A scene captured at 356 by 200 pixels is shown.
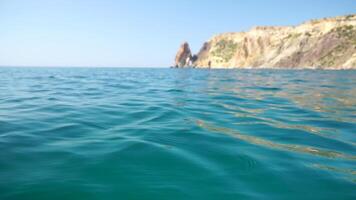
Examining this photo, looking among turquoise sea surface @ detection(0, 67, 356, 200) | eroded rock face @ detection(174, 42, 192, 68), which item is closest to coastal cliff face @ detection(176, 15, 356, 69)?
eroded rock face @ detection(174, 42, 192, 68)

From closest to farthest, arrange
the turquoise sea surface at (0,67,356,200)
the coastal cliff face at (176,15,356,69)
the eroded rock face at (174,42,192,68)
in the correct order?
the turquoise sea surface at (0,67,356,200) → the coastal cliff face at (176,15,356,69) → the eroded rock face at (174,42,192,68)

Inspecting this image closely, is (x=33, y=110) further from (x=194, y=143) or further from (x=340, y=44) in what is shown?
(x=340, y=44)

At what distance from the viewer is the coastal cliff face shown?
90.1 metres

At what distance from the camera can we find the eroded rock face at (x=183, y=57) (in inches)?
7781

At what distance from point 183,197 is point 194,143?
6.62 ft

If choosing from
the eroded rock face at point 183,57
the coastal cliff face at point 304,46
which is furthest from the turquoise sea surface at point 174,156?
the eroded rock face at point 183,57

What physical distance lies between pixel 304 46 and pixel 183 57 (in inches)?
4347

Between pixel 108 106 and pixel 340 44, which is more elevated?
pixel 340 44

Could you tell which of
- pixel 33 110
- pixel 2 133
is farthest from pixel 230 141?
pixel 33 110

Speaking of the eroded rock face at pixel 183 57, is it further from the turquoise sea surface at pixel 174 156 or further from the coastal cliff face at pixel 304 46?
the turquoise sea surface at pixel 174 156

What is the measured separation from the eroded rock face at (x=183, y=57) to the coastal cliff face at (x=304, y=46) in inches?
2237

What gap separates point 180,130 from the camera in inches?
224

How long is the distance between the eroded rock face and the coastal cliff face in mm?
56827

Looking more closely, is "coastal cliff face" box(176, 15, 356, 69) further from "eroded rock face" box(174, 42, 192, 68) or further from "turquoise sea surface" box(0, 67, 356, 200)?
"turquoise sea surface" box(0, 67, 356, 200)
